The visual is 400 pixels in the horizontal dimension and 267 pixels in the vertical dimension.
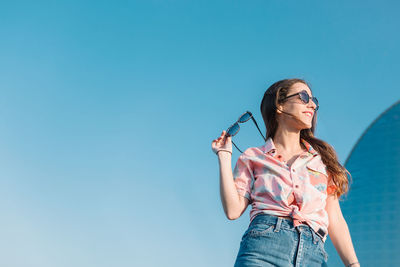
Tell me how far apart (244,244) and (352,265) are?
0.62 meters

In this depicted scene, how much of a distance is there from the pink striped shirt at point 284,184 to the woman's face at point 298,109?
169 millimetres

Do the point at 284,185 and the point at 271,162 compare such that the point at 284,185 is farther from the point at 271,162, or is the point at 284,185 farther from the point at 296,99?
the point at 296,99

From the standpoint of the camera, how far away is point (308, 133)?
3441mm

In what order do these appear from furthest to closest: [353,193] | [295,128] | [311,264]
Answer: [353,193]
[295,128]
[311,264]

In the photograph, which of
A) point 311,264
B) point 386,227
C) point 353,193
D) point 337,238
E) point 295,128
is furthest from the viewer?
point 353,193

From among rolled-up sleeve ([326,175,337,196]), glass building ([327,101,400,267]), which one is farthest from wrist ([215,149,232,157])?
glass building ([327,101,400,267])

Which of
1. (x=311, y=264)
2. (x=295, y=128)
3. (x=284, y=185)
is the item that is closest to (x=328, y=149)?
(x=295, y=128)

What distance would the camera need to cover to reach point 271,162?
3098mm

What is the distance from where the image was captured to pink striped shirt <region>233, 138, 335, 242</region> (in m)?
2.89

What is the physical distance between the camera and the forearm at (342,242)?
301 centimetres

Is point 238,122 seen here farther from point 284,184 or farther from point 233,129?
point 284,184

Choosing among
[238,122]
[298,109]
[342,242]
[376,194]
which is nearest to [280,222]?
[342,242]

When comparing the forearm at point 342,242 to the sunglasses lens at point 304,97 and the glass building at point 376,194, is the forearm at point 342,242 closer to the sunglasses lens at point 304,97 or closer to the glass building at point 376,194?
the sunglasses lens at point 304,97

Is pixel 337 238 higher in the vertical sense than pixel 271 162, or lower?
lower
